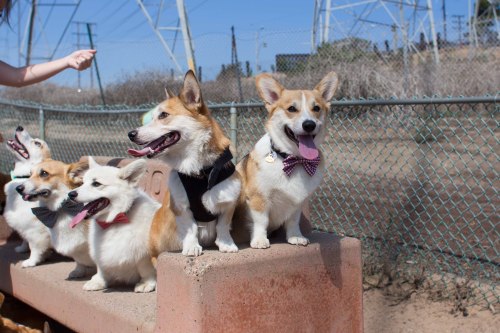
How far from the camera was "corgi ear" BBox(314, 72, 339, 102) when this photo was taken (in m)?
2.79

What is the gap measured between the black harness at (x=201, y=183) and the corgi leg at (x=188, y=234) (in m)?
0.04

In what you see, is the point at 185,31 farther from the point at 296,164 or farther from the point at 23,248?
the point at 296,164

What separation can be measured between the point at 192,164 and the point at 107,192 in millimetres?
760

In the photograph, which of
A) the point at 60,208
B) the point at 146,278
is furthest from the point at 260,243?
the point at 60,208

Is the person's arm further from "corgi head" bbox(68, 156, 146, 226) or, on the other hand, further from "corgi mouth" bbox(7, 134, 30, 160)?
"corgi mouth" bbox(7, 134, 30, 160)

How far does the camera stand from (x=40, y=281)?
11.0ft

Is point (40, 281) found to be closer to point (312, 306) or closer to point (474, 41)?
point (312, 306)

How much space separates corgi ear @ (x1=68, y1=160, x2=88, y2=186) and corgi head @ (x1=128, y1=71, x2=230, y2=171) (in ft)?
4.13

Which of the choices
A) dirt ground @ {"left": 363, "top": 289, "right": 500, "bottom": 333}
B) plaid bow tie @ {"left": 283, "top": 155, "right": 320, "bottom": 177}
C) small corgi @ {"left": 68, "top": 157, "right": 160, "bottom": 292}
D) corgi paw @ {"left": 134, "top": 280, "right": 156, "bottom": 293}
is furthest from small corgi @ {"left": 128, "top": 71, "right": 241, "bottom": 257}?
dirt ground @ {"left": 363, "top": 289, "right": 500, "bottom": 333}

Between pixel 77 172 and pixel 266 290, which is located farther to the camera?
pixel 77 172

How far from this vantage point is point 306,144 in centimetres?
252

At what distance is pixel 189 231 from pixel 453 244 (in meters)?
2.48

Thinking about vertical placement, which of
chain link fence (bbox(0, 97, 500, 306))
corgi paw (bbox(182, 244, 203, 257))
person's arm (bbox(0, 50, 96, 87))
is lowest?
chain link fence (bbox(0, 97, 500, 306))

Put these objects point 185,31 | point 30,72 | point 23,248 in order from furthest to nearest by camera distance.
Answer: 1. point 185,31
2. point 23,248
3. point 30,72
